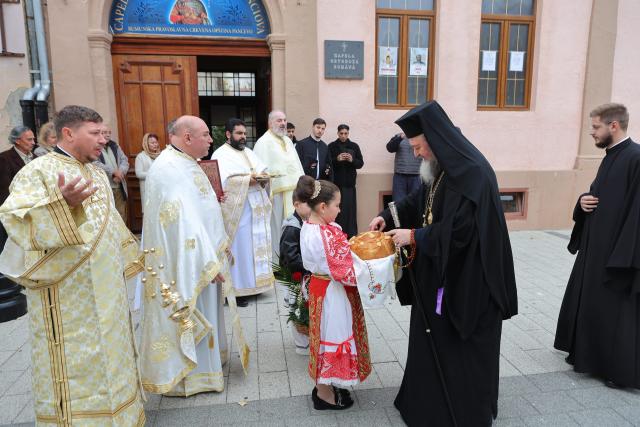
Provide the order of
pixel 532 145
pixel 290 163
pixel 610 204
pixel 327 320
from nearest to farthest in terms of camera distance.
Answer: pixel 327 320 → pixel 610 204 → pixel 290 163 → pixel 532 145

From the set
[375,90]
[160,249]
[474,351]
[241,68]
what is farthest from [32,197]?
[241,68]

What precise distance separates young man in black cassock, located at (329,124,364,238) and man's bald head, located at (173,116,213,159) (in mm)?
4397

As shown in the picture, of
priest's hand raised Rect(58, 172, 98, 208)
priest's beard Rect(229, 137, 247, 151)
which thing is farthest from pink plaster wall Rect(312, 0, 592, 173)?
priest's hand raised Rect(58, 172, 98, 208)

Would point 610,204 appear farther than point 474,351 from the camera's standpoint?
Yes

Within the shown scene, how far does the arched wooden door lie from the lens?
7336 millimetres

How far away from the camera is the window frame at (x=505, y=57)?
814 cm

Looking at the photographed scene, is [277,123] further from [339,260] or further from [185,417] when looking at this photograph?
[185,417]

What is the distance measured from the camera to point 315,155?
7363mm

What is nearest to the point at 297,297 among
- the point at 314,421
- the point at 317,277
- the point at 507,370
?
the point at 317,277

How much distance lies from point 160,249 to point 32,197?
0.94 meters

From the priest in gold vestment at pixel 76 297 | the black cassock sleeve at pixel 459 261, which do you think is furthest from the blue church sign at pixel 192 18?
the black cassock sleeve at pixel 459 261

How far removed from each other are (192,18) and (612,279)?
6888 mm

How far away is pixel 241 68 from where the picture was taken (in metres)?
12.5

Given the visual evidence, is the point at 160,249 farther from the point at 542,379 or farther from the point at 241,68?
the point at 241,68
